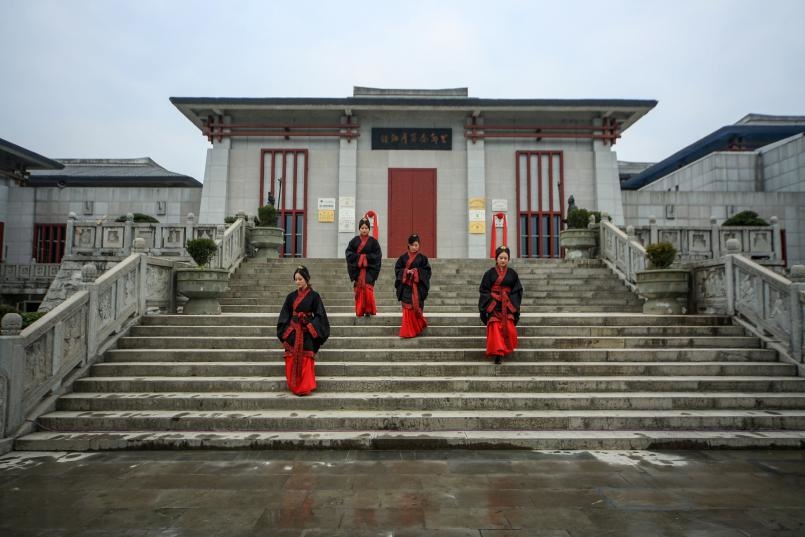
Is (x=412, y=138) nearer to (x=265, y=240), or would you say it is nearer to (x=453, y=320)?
(x=265, y=240)

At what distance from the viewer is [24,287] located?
1662 cm

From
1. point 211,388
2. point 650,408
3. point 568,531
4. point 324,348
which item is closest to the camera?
point 568,531

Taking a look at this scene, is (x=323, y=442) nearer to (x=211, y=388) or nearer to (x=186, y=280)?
(x=211, y=388)

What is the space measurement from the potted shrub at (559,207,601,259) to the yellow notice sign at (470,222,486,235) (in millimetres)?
4526

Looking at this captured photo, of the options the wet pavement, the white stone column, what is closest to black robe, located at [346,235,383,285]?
the wet pavement

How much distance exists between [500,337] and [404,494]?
333 cm

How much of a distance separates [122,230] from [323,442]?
1107 centimetres

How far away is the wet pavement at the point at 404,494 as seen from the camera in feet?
11.3

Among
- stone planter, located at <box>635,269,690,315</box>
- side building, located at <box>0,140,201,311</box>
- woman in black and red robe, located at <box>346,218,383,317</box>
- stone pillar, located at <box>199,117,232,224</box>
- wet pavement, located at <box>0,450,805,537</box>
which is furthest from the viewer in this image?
side building, located at <box>0,140,201,311</box>

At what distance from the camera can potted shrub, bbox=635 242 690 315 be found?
→ 8758mm

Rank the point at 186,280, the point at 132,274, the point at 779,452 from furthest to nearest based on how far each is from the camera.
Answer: the point at 186,280, the point at 132,274, the point at 779,452

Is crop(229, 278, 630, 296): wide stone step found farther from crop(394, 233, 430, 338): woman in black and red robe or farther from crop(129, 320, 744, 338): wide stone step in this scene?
crop(394, 233, 430, 338): woman in black and red robe

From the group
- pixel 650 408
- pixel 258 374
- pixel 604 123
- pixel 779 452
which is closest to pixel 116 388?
pixel 258 374

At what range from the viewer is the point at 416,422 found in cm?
567
